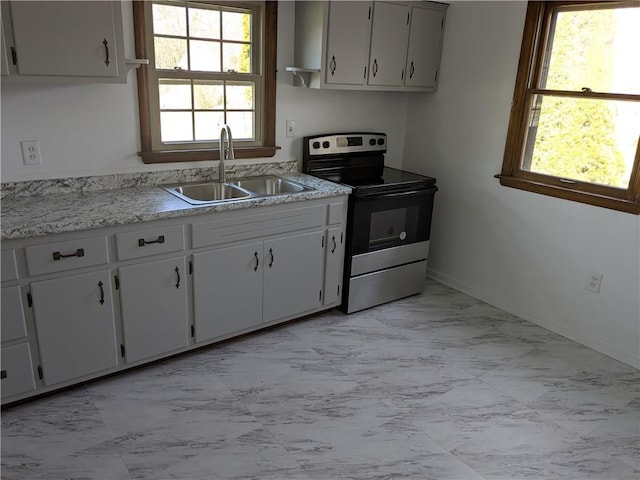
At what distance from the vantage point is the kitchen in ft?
8.68

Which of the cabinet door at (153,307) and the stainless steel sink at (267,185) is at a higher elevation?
the stainless steel sink at (267,185)

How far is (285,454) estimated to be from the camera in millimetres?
2148

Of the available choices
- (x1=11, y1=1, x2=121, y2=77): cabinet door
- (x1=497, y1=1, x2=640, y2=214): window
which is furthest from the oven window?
(x1=11, y1=1, x2=121, y2=77): cabinet door

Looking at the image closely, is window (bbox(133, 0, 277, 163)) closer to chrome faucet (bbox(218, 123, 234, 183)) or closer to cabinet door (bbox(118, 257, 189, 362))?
chrome faucet (bbox(218, 123, 234, 183))

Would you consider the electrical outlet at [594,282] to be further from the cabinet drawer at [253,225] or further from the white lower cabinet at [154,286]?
the cabinet drawer at [253,225]

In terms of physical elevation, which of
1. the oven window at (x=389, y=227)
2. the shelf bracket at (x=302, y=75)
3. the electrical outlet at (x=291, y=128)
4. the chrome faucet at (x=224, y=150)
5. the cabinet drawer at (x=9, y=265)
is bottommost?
the oven window at (x=389, y=227)

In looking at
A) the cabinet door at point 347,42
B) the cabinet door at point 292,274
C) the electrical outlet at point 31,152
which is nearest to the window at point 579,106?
the cabinet door at point 347,42

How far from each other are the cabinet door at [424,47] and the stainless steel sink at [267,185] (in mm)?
1159

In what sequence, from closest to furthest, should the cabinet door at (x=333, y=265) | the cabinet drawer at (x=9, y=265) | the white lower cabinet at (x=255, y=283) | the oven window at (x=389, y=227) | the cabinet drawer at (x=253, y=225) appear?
the cabinet drawer at (x=9, y=265) → the cabinet drawer at (x=253, y=225) → the white lower cabinet at (x=255, y=283) → the cabinet door at (x=333, y=265) → the oven window at (x=389, y=227)

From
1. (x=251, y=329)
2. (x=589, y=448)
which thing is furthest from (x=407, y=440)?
(x=251, y=329)

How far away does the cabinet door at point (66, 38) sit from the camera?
2.16 meters

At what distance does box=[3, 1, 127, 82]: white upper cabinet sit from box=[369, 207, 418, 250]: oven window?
174 centimetres

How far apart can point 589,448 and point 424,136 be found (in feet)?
8.09

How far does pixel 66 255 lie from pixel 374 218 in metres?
1.84
